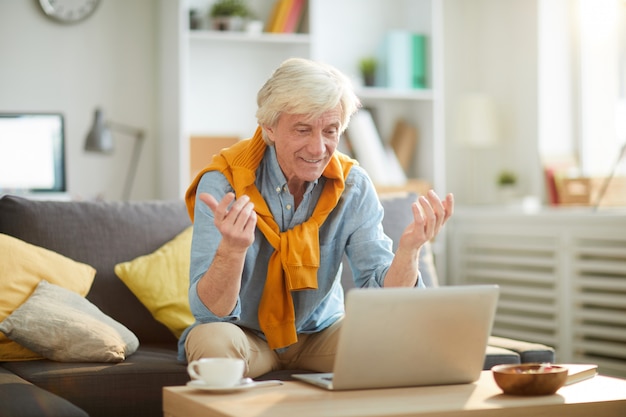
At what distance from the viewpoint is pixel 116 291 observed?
267cm

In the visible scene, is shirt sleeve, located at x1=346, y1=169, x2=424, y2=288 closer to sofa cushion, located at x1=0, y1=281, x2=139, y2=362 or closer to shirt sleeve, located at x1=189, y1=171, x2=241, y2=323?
shirt sleeve, located at x1=189, y1=171, x2=241, y2=323

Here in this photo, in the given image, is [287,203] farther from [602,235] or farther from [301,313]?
[602,235]

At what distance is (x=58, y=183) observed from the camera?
4336 millimetres

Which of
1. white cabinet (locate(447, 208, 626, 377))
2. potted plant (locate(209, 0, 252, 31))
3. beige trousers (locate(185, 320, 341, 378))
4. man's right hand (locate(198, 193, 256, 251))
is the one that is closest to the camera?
man's right hand (locate(198, 193, 256, 251))

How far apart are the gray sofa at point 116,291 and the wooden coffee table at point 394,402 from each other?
54 centimetres

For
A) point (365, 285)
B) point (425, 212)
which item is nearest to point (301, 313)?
point (365, 285)

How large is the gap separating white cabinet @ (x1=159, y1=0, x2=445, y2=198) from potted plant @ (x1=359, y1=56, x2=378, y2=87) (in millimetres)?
55

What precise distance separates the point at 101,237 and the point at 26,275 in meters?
0.29

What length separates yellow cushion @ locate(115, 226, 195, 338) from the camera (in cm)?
263

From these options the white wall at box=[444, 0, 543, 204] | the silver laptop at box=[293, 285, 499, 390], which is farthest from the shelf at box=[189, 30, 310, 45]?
the silver laptop at box=[293, 285, 499, 390]

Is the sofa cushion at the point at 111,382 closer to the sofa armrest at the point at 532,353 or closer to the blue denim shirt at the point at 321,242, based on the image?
the blue denim shirt at the point at 321,242

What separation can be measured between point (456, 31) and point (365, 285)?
3239 mm

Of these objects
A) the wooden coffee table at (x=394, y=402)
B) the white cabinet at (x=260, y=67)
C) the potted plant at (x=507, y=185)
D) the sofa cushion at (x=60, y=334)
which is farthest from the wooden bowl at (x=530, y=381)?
the potted plant at (x=507, y=185)

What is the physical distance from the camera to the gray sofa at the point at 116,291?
2.19 metres
